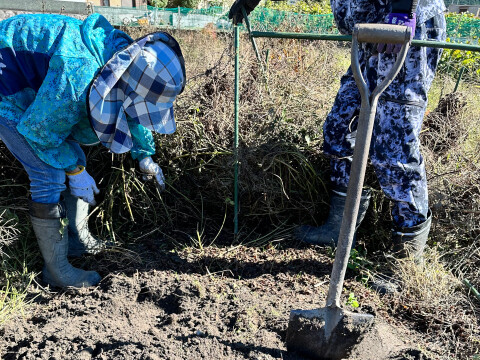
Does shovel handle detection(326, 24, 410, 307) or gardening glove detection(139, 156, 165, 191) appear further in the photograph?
gardening glove detection(139, 156, 165, 191)

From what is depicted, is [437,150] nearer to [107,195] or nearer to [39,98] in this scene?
[107,195]

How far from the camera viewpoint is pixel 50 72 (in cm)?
174

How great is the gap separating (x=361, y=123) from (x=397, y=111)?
2.30ft

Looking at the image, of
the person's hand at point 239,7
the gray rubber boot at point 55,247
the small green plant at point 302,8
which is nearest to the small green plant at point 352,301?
the gray rubber boot at point 55,247

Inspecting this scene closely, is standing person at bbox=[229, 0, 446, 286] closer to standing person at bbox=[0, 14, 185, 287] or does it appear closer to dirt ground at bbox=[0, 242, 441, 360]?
dirt ground at bbox=[0, 242, 441, 360]

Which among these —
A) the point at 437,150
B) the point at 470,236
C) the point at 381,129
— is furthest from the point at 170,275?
the point at 437,150

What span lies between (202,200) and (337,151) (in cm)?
95

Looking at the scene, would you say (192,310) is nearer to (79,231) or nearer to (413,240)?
(79,231)

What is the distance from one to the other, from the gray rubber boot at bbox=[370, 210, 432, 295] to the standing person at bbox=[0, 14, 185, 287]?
4.52ft

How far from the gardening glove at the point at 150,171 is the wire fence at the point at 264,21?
3849mm

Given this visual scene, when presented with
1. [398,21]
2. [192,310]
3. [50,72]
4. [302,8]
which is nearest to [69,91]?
[50,72]

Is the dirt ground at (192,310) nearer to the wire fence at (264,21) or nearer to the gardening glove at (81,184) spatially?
the gardening glove at (81,184)

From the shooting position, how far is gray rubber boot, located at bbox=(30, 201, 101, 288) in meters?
2.06

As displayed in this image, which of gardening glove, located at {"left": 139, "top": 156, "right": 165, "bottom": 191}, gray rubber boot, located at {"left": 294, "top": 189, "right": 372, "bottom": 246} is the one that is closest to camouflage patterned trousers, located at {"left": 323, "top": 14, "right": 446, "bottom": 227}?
gray rubber boot, located at {"left": 294, "top": 189, "right": 372, "bottom": 246}
